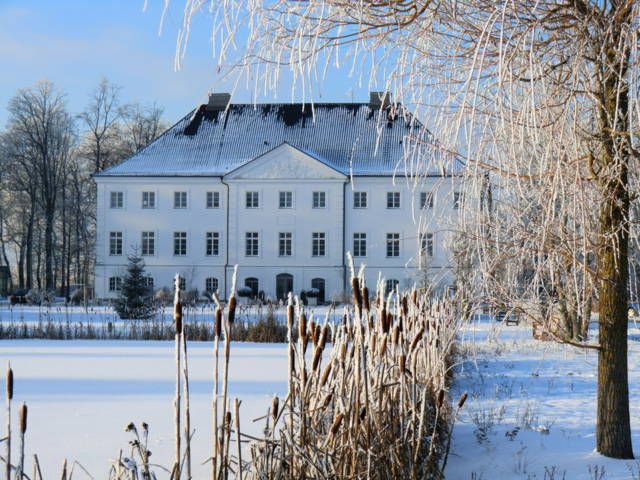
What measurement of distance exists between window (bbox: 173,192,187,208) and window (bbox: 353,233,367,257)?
7.90 metres

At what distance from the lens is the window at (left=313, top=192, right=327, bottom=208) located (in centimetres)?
3369

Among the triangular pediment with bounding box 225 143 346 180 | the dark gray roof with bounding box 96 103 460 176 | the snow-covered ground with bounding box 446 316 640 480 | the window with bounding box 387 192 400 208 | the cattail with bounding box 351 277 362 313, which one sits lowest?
the snow-covered ground with bounding box 446 316 640 480

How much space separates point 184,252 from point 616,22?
3196cm

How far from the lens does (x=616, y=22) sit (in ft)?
10.1

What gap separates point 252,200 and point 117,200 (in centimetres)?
632

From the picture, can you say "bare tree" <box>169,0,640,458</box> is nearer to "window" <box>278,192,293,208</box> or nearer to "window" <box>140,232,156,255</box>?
"window" <box>278,192,293,208</box>

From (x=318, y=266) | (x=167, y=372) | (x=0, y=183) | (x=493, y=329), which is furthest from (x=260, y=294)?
(x=493, y=329)

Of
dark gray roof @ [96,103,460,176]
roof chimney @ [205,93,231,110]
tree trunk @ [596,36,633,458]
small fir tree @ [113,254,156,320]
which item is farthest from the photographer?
roof chimney @ [205,93,231,110]

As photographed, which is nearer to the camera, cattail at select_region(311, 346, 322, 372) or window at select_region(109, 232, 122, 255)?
cattail at select_region(311, 346, 322, 372)

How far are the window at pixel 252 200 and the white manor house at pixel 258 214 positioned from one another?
0.15ft

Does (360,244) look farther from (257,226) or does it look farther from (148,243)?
(148,243)

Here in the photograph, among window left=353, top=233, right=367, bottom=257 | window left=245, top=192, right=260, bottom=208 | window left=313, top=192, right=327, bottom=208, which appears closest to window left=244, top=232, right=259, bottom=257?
window left=245, top=192, right=260, bottom=208

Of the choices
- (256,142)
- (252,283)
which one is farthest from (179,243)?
(256,142)

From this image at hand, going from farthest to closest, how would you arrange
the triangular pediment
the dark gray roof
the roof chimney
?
the roof chimney < the dark gray roof < the triangular pediment
